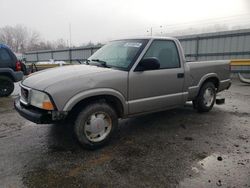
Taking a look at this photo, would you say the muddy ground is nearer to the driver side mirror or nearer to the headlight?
the headlight

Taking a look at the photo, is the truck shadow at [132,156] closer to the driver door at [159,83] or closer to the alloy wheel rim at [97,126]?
the alloy wheel rim at [97,126]

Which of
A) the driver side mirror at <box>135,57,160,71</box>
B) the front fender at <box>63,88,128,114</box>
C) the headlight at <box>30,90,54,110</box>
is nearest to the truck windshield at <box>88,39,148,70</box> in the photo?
the driver side mirror at <box>135,57,160,71</box>

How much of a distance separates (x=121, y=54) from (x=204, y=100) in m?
2.71

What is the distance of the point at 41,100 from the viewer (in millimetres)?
3338

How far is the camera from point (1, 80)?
8.34m

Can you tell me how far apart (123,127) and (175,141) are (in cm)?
122

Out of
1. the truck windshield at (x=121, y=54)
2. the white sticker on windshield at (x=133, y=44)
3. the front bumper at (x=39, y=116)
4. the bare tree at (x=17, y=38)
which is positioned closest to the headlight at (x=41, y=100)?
the front bumper at (x=39, y=116)

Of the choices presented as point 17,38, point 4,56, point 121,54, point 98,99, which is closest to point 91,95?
point 98,99

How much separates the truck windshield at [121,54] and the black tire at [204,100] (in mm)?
2221

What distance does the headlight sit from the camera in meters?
3.28

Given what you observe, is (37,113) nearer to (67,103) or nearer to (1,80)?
(67,103)

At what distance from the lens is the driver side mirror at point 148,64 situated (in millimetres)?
4035

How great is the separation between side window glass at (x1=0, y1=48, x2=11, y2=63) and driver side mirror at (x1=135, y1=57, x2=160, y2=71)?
632 cm

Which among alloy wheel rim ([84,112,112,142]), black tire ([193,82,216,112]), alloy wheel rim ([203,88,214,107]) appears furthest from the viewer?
alloy wheel rim ([203,88,214,107])
